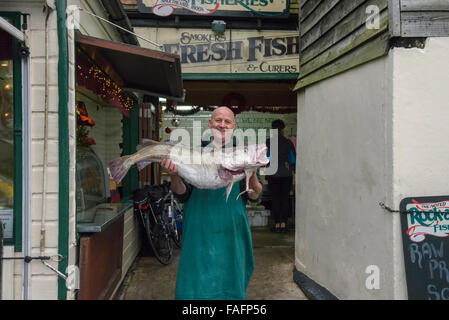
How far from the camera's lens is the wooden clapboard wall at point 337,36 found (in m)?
3.30

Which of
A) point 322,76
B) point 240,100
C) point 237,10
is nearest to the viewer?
point 322,76

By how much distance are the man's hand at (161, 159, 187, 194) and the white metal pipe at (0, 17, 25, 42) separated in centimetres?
128

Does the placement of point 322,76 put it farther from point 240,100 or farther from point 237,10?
point 240,100

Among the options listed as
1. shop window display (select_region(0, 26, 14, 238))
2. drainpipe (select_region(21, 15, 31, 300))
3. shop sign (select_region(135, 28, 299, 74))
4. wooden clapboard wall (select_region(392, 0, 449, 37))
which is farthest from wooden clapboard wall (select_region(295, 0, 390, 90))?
shop window display (select_region(0, 26, 14, 238))

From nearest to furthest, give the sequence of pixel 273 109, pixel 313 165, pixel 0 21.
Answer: pixel 0 21
pixel 313 165
pixel 273 109

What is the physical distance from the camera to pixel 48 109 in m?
2.71

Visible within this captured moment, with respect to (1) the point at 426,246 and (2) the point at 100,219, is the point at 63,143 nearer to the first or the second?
(2) the point at 100,219

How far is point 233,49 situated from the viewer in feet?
24.8

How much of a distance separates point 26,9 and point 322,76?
3099mm

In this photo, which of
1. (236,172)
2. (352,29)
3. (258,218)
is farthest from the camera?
(258,218)

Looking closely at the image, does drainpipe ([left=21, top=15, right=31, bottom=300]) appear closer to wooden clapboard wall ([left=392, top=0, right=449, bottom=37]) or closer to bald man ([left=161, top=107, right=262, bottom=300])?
bald man ([left=161, top=107, right=262, bottom=300])

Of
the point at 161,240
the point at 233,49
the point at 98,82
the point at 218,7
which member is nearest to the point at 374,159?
the point at 98,82

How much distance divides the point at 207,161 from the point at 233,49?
542 cm
